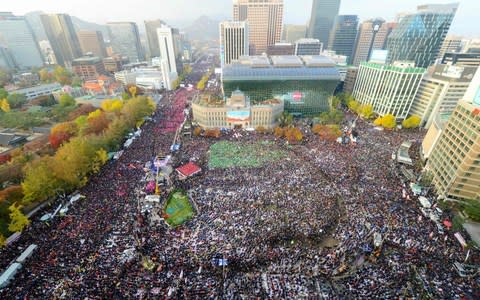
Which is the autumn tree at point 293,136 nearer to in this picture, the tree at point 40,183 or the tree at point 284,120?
the tree at point 284,120

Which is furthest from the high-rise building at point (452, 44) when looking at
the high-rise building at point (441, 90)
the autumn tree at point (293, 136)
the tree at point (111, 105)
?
the tree at point (111, 105)

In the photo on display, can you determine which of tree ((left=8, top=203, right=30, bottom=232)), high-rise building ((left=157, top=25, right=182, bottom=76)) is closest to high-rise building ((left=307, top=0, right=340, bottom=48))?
high-rise building ((left=157, top=25, right=182, bottom=76))

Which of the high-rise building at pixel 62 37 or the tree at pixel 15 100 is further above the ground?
the high-rise building at pixel 62 37

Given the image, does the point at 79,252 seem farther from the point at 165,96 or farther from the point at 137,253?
the point at 165,96

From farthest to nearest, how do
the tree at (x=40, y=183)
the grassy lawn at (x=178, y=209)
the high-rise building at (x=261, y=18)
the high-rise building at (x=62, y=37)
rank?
the high-rise building at (x=261, y=18)
the high-rise building at (x=62, y=37)
the grassy lawn at (x=178, y=209)
the tree at (x=40, y=183)

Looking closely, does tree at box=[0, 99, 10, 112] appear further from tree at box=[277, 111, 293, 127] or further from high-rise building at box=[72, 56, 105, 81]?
tree at box=[277, 111, 293, 127]

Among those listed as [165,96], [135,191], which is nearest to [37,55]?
[165,96]
